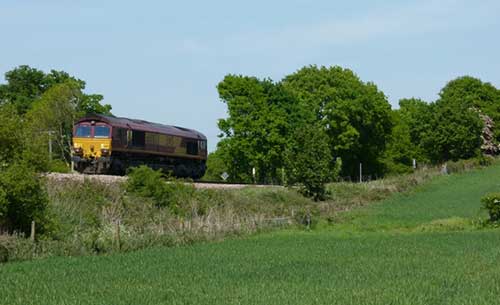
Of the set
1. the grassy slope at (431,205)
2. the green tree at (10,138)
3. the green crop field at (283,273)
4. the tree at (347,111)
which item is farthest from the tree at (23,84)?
the green tree at (10,138)

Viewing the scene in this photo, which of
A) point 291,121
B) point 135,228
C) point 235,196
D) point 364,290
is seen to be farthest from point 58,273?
point 291,121

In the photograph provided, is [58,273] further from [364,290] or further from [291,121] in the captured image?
[291,121]

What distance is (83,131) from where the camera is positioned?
151 ft

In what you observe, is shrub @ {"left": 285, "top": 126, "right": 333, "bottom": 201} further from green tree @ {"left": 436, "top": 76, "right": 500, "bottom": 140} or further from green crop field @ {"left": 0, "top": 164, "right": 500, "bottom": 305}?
green tree @ {"left": 436, "top": 76, "right": 500, "bottom": 140}

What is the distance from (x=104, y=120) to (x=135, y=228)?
49.7 feet

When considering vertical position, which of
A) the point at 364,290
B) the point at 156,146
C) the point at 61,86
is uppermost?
the point at 61,86

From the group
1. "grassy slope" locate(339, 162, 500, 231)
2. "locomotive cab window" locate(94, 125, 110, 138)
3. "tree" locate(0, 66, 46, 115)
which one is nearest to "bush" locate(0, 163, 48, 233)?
"locomotive cab window" locate(94, 125, 110, 138)

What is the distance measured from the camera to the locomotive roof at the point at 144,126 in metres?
45.8

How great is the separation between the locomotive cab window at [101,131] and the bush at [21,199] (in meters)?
15.9

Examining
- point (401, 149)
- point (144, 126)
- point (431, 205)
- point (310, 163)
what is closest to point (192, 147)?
point (144, 126)

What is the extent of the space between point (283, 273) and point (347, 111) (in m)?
64.1

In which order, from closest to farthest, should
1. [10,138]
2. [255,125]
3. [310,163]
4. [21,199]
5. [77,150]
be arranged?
1. [21,199]
2. [10,138]
3. [77,150]
4. [310,163]
5. [255,125]

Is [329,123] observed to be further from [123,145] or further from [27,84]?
[123,145]

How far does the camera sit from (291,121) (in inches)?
3051
